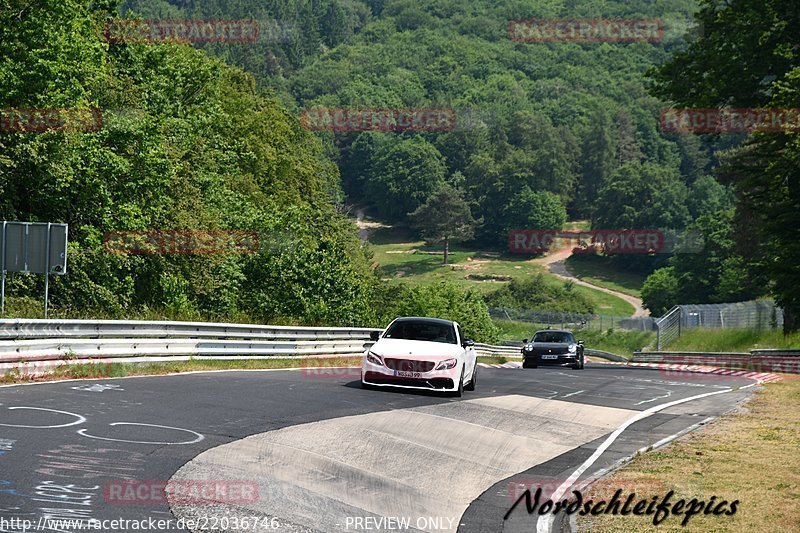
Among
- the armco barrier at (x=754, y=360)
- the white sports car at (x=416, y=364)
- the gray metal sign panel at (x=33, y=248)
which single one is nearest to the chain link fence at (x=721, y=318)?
the armco barrier at (x=754, y=360)

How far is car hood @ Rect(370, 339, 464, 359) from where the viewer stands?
61.4 ft

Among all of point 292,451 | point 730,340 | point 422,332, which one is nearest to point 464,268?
point 730,340

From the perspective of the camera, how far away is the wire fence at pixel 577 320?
9138 cm

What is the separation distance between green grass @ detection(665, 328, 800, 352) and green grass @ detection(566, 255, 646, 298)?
102 metres

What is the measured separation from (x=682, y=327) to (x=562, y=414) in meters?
50.3

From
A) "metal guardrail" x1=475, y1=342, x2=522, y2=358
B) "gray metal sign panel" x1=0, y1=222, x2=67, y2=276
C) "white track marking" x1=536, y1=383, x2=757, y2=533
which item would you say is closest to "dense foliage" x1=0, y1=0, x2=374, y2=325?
"gray metal sign panel" x1=0, y1=222, x2=67, y2=276

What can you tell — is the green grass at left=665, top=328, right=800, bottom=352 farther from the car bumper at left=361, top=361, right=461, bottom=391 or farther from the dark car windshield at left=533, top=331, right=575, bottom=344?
the car bumper at left=361, top=361, right=461, bottom=391

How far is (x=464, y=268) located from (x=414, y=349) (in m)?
155

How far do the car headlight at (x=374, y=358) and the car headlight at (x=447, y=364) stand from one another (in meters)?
1.02

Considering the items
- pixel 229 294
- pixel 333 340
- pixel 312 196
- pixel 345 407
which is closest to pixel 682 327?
pixel 312 196

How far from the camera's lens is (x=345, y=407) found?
15.6 meters

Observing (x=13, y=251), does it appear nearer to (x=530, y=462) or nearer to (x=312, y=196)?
(x=530, y=462)

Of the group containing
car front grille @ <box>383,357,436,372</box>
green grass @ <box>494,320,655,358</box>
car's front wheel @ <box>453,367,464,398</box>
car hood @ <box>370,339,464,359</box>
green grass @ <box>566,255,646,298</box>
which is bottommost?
green grass @ <box>494,320,655,358</box>

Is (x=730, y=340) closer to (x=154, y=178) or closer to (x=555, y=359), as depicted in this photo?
(x=555, y=359)
